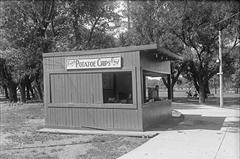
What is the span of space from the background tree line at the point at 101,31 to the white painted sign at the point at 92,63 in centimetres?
672

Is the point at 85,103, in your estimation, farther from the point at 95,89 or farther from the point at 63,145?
the point at 63,145

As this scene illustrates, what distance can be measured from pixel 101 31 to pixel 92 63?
14.9m

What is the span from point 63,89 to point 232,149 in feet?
21.0

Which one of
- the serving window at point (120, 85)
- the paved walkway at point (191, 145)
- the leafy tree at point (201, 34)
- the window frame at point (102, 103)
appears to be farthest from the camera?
the leafy tree at point (201, 34)

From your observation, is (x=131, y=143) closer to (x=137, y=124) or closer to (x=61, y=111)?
(x=137, y=124)

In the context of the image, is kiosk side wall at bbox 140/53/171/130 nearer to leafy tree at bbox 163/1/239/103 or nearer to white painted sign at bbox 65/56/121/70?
white painted sign at bbox 65/56/121/70

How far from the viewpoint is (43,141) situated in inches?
345

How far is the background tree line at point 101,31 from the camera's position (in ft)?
65.8

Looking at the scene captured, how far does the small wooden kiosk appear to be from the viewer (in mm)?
9914

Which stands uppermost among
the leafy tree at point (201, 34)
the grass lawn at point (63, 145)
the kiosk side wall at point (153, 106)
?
the leafy tree at point (201, 34)

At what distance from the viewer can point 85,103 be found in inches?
420

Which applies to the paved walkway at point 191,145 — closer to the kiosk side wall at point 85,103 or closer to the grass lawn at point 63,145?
the grass lawn at point 63,145

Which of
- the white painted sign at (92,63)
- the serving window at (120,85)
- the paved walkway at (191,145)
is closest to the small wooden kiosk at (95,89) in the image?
the white painted sign at (92,63)

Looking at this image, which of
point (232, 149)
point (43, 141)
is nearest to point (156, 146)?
point (232, 149)
